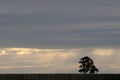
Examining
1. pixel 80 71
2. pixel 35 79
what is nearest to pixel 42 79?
pixel 35 79

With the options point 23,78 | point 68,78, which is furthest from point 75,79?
point 23,78

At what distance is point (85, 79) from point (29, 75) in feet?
31.9

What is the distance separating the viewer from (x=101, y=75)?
104 m

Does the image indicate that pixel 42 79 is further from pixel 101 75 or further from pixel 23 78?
pixel 101 75

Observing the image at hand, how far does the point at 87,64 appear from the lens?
100375mm

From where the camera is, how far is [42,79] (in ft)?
344

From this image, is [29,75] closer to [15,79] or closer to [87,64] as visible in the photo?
[15,79]

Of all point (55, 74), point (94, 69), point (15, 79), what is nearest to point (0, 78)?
point (15, 79)

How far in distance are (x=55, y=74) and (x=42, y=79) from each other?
2339mm

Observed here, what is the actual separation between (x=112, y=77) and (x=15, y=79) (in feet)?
51.7

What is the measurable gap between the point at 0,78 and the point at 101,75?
54.2ft

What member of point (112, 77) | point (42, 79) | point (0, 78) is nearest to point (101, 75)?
point (112, 77)

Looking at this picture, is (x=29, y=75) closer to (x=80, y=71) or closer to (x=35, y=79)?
(x=35, y=79)

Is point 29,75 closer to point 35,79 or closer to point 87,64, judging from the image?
point 35,79
